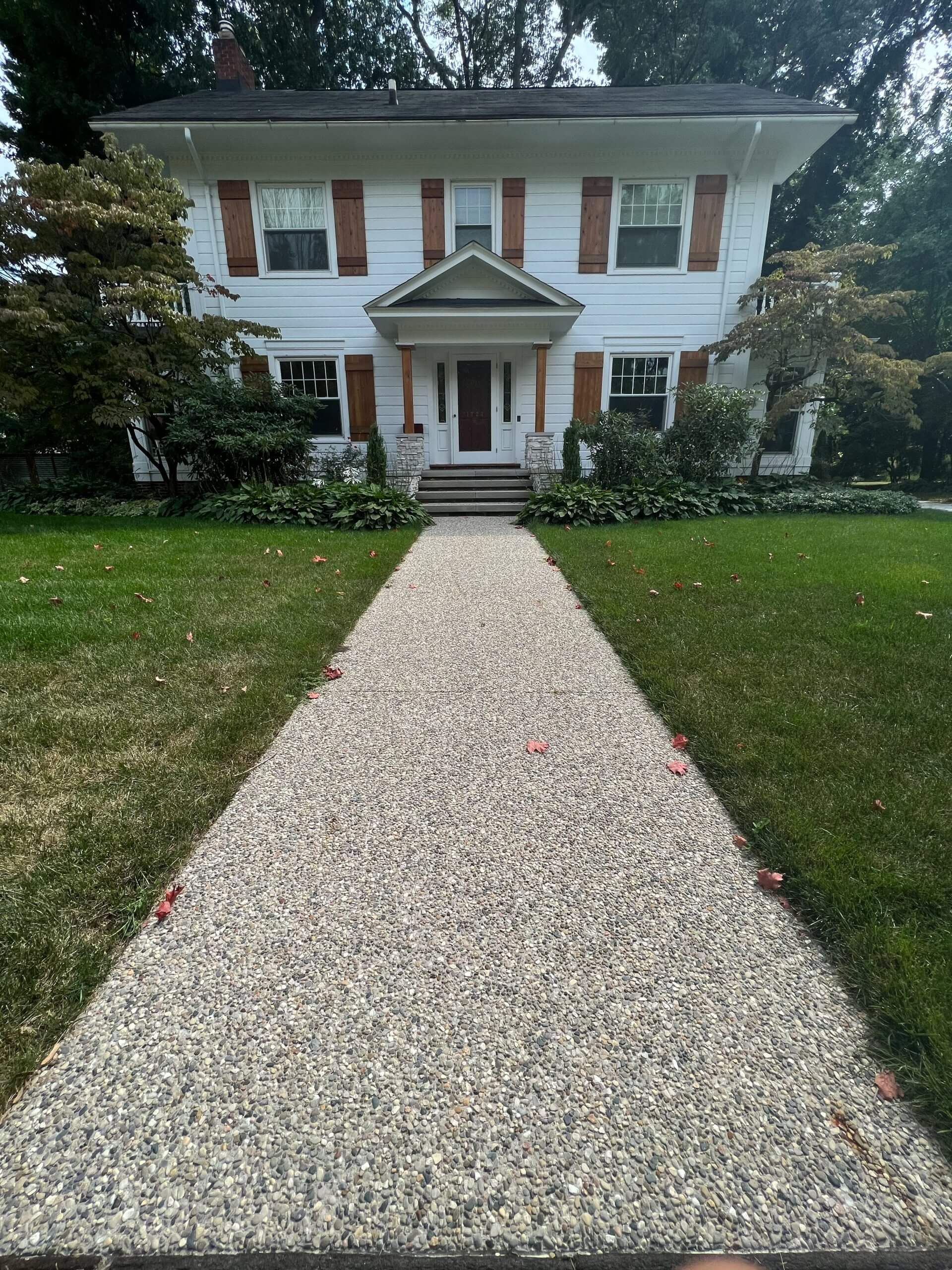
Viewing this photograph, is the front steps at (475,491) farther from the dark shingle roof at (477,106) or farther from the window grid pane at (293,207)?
the dark shingle roof at (477,106)

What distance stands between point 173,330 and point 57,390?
205cm

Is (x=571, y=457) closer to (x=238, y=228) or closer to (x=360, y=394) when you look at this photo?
(x=360, y=394)

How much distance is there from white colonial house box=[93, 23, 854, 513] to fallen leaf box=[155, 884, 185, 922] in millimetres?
9665

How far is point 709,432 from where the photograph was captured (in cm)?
1019

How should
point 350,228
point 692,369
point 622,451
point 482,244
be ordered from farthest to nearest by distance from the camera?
point 692,369
point 482,244
point 350,228
point 622,451

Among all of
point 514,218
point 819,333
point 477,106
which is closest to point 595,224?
point 514,218

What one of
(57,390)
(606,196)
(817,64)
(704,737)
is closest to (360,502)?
(57,390)

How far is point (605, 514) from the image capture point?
897cm

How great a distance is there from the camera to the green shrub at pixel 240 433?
9297 mm

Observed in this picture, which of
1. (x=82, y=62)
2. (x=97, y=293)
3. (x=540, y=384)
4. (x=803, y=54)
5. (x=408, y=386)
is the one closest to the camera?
(x=97, y=293)

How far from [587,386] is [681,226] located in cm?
332

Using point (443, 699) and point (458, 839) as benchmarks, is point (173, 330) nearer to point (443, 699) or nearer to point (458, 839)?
point (443, 699)

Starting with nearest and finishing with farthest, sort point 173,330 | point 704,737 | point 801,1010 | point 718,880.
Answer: point 801,1010, point 718,880, point 704,737, point 173,330

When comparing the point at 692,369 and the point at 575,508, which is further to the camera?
the point at 692,369
